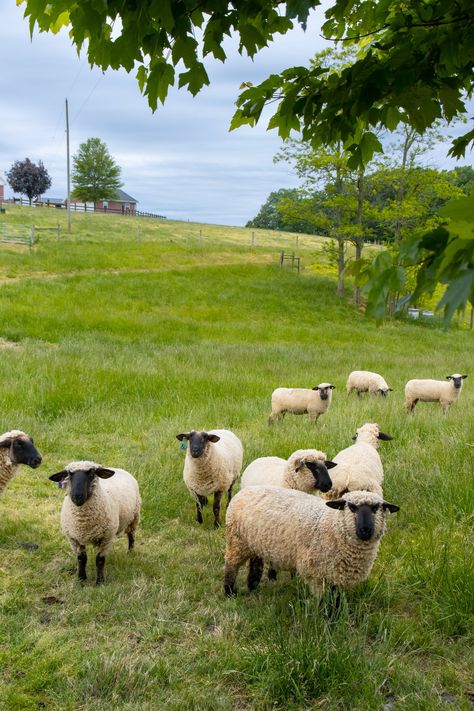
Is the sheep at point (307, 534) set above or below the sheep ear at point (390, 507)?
below

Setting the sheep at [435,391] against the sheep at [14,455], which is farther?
the sheep at [435,391]

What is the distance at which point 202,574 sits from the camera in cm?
500

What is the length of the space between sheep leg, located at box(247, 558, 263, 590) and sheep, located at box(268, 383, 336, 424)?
5.63 meters

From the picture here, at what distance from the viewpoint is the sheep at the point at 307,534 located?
4211mm

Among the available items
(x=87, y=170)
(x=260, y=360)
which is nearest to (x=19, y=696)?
(x=260, y=360)

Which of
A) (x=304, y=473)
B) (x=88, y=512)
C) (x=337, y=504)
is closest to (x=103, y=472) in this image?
(x=88, y=512)

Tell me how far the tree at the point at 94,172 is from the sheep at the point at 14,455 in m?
74.8

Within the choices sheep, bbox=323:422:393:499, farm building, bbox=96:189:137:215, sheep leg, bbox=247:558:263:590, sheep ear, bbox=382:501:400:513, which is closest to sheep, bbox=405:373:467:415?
sheep, bbox=323:422:393:499

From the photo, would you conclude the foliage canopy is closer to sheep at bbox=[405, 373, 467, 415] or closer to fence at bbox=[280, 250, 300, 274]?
sheep at bbox=[405, 373, 467, 415]

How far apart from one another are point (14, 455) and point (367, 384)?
8741mm

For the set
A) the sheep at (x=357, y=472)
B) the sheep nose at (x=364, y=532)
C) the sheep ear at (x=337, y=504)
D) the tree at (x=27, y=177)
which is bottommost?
the sheep at (x=357, y=472)

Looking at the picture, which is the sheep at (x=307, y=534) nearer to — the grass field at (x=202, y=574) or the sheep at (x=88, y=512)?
the grass field at (x=202, y=574)

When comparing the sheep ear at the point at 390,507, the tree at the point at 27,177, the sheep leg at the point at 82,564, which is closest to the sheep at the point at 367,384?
the sheep ear at the point at 390,507

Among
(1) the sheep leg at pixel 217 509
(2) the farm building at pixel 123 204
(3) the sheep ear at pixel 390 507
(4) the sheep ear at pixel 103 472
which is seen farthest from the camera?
(2) the farm building at pixel 123 204
